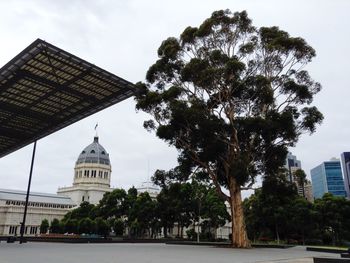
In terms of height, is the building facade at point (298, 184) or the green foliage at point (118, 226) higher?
the building facade at point (298, 184)

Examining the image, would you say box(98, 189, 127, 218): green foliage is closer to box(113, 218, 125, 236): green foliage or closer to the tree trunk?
box(113, 218, 125, 236): green foliage

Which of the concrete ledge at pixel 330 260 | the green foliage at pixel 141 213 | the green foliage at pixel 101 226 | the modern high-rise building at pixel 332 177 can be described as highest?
the modern high-rise building at pixel 332 177

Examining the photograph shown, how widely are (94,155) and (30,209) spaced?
25.9 m

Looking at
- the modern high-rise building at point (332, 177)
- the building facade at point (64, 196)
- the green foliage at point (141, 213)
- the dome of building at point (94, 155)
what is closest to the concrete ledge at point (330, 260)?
the green foliage at point (141, 213)

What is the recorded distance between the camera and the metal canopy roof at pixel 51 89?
2173cm

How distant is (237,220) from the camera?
26672 millimetres

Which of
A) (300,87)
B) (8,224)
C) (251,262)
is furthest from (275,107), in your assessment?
(8,224)

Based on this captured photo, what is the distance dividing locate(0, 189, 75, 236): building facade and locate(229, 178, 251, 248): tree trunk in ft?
198

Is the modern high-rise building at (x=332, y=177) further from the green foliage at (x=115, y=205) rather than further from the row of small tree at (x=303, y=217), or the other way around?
the green foliage at (x=115, y=205)

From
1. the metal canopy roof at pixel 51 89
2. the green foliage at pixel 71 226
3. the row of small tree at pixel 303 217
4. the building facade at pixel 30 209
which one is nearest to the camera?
the metal canopy roof at pixel 51 89

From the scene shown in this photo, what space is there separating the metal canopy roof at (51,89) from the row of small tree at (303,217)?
719 inches

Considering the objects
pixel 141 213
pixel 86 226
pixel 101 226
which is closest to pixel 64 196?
pixel 86 226

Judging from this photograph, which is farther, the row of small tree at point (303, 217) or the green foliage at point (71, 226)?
the green foliage at point (71, 226)

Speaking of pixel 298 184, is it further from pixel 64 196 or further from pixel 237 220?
pixel 64 196
